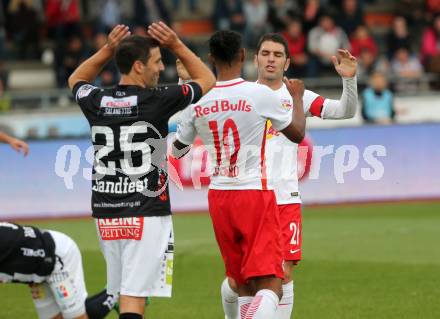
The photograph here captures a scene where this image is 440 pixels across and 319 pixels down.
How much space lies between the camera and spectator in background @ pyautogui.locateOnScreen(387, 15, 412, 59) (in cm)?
2576

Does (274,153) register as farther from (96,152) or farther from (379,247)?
(379,247)

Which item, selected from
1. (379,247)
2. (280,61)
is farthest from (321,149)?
(280,61)

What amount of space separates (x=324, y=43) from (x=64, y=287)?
17.9m

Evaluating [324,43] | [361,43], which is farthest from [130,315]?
[361,43]

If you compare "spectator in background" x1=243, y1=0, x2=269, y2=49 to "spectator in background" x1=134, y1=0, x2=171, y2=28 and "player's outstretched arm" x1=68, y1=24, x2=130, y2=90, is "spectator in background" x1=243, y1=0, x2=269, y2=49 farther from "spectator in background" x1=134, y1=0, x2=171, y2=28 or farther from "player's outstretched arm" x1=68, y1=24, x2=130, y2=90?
"player's outstretched arm" x1=68, y1=24, x2=130, y2=90

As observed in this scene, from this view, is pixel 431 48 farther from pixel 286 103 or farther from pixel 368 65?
pixel 286 103

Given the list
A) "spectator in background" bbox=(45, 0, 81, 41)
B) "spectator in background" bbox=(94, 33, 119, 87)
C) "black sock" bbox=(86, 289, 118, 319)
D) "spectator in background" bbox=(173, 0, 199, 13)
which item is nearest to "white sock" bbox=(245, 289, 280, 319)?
"black sock" bbox=(86, 289, 118, 319)

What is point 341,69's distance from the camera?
370 inches

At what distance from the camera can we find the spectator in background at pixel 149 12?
25.8m

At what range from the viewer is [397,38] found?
84.5 feet

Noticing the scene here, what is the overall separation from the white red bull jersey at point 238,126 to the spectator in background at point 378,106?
12.5 metres

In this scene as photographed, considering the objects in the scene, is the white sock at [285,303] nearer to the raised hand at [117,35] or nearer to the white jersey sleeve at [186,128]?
the white jersey sleeve at [186,128]

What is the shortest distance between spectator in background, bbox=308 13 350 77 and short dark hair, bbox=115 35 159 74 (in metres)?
17.1

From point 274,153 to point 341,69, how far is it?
0.91m
